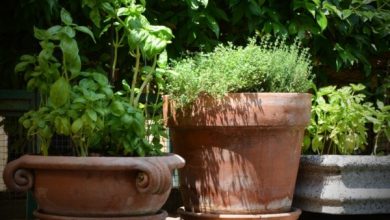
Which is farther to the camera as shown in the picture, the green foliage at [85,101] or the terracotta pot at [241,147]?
the terracotta pot at [241,147]

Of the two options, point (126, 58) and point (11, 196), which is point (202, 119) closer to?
point (126, 58)

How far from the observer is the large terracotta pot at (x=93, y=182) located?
8.52ft

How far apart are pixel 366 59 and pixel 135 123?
6.35ft

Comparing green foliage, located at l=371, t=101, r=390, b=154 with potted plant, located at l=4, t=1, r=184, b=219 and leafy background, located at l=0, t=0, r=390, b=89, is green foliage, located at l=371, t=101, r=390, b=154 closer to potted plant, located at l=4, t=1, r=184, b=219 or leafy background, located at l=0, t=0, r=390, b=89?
leafy background, located at l=0, t=0, r=390, b=89

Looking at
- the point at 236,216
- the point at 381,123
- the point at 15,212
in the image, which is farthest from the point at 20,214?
the point at 381,123

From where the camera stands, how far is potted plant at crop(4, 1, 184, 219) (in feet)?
8.60

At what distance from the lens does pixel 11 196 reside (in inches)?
150

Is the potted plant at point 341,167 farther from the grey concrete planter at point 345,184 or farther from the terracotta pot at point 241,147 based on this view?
the terracotta pot at point 241,147

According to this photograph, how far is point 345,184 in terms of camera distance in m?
3.60

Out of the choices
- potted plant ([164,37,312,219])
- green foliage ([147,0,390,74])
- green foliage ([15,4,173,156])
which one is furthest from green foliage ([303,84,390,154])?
green foliage ([15,4,173,156])

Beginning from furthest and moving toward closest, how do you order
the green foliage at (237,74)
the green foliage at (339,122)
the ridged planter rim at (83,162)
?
the green foliage at (339,122) → the green foliage at (237,74) → the ridged planter rim at (83,162)

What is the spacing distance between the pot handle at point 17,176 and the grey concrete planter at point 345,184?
160cm

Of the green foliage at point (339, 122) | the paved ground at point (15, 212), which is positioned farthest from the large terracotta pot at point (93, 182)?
the green foliage at point (339, 122)

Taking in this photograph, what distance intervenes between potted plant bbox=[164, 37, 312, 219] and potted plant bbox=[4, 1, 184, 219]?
376 millimetres
